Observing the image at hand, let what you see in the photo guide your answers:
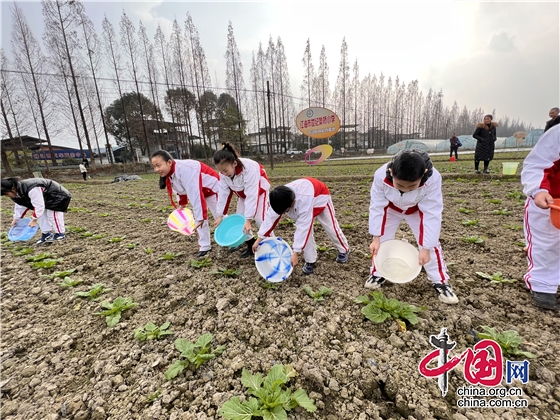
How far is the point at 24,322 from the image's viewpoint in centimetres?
248

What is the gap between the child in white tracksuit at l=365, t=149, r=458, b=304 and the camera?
181cm

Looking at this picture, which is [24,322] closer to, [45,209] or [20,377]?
[20,377]

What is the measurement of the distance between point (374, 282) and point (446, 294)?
1.98 ft

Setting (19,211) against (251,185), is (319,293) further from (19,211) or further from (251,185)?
(19,211)

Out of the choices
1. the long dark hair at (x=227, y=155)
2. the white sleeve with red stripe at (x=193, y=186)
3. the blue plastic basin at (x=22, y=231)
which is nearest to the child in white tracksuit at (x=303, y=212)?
the long dark hair at (x=227, y=155)

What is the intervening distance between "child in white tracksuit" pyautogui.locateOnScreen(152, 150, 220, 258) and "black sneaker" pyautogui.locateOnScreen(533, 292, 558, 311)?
3.52m

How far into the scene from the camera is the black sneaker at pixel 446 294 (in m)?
2.27

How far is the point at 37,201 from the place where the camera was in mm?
4523

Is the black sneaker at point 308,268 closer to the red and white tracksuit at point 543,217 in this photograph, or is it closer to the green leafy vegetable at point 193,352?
the green leafy vegetable at point 193,352

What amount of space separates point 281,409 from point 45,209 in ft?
Answer: 18.3

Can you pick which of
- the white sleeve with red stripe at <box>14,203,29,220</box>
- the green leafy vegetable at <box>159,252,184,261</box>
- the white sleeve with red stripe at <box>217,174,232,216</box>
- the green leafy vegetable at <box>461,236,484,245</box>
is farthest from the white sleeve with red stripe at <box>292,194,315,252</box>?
the white sleeve with red stripe at <box>14,203,29,220</box>

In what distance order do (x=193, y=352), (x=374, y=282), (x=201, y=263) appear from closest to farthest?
(x=193, y=352)
(x=374, y=282)
(x=201, y=263)

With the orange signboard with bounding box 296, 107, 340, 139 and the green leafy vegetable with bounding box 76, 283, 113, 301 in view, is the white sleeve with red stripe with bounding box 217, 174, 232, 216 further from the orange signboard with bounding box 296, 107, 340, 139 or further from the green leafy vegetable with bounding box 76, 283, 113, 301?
the orange signboard with bounding box 296, 107, 340, 139

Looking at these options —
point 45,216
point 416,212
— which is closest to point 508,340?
point 416,212
